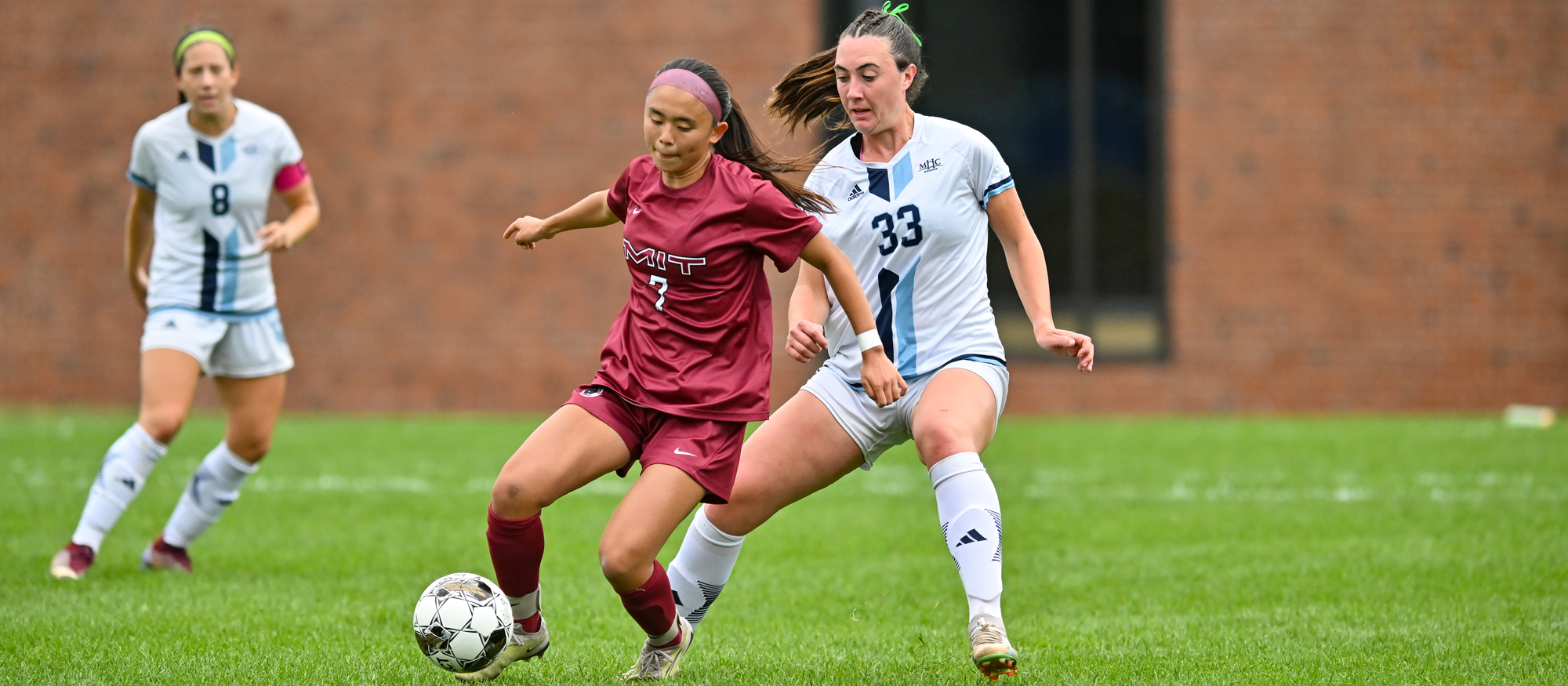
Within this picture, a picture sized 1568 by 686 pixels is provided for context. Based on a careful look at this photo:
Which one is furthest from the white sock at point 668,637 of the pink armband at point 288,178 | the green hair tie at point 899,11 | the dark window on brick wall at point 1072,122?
the dark window on brick wall at point 1072,122

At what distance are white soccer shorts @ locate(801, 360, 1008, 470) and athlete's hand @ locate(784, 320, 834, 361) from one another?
0.40 m

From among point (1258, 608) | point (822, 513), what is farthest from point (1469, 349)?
point (1258, 608)

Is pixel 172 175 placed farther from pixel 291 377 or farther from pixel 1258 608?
pixel 291 377

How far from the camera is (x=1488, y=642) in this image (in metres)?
4.89

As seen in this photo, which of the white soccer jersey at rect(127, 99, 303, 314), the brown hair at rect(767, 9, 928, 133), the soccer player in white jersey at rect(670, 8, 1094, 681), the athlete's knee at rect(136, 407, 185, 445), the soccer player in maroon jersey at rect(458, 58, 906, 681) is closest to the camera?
the soccer player in maroon jersey at rect(458, 58, 906, 681)

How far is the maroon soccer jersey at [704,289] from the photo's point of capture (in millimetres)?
4219

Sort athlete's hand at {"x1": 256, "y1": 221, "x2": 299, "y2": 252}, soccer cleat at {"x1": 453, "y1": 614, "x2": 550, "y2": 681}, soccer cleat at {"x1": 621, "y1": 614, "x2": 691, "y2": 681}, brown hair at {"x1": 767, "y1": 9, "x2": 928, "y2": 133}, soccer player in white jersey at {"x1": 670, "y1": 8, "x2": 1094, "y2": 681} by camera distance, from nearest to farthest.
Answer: soccer cleat at {"x1": 453, "y1": 614, "x2": 550, "y2": 681} < soccer cleat at {"x1": 621, "y1": 614, "x2": 691, "y2": 681} < soccer player in white jersey at {"x1": 670, "y1": 8, "x2": 1094, "y2": 681} < brown hair at {"x1": 767, "y1": 9, "x2": 928, "y2": 133} < athlete's hand at {"x1": 256, "y1": 221, "x2": 299, "y2": 252}

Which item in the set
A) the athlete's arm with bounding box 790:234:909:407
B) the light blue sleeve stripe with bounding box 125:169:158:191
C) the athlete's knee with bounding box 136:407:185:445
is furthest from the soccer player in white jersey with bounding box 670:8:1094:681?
the light blue sleeve stripe with bounding box 125:169:158:191

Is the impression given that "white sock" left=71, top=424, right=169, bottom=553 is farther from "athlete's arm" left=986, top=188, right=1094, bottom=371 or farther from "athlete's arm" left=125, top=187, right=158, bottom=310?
"athlete's arm" left=986, top=188, right=1094, bottom=371

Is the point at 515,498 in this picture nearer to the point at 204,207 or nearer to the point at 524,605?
the point at 524,605

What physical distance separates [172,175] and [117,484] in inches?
54.4

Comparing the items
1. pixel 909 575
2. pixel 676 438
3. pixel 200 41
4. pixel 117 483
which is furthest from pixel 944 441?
pixel 117 483

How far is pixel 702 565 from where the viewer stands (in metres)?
4.72

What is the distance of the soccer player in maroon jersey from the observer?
4.14 metres
